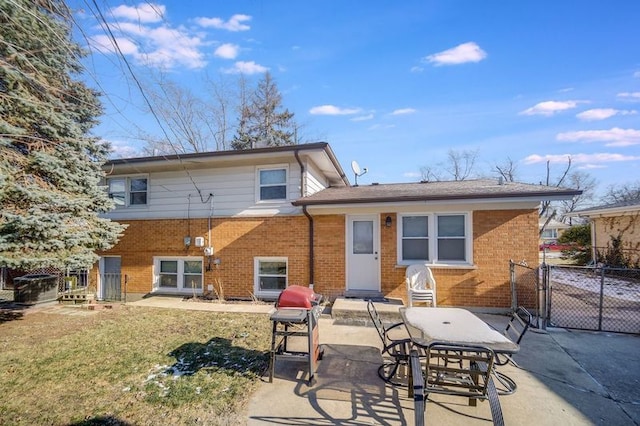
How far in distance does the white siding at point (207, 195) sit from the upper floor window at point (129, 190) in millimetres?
240

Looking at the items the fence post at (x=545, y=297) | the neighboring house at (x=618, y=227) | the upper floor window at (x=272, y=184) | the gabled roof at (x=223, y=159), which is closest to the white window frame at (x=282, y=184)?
the upper floor window at (x=272, y=184)

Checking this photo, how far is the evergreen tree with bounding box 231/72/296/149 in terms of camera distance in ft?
73.5

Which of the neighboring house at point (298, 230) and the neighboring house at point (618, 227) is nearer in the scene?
the neighboring house at point (298, 230)

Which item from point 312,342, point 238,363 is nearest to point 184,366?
point 238,363

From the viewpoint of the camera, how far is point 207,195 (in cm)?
952

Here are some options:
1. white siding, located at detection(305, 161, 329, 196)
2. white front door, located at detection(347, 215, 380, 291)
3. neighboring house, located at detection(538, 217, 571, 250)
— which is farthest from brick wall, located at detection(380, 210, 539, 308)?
neighboring house, located at detection(538, 217, 571, 250)

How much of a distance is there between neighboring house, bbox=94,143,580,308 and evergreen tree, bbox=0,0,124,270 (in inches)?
80.0

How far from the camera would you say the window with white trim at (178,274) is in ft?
31.6

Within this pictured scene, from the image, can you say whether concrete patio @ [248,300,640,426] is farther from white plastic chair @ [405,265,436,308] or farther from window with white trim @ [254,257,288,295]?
window with white trim @ [254,257,288,295]

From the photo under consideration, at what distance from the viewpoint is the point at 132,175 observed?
10227 mm

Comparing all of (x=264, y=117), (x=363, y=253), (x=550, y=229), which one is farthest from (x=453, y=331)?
(x=550, y=229)

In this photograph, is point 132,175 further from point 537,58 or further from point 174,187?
point 537,58

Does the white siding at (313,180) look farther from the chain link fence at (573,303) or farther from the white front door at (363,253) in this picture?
the chain link fence at (573,303)

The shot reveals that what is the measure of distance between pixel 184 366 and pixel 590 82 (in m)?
12.0
